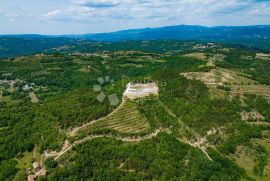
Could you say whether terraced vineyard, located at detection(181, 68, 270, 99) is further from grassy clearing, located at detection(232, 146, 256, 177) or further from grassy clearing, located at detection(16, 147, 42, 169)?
grassy clearing, located at detection(16, 147, 42, 169)

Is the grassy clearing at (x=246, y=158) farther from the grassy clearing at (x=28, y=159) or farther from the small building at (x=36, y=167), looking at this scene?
the grassy clearing at (x=28, y=159)

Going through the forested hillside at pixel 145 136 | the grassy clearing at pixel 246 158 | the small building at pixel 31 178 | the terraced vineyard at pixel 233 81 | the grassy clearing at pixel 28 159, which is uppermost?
the terraced vineyard at pixel 233 81

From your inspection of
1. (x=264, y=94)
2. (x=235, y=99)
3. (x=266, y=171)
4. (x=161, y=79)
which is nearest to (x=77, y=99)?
(x=161, y=79)

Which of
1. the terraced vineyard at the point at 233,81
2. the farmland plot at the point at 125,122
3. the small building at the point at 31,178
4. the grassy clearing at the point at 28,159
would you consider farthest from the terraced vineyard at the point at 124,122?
the terraced vineyard at the point at 233,81

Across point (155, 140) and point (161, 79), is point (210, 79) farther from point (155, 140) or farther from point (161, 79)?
point (155, 140)

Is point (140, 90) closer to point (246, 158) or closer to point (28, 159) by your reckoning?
point (246, 158)

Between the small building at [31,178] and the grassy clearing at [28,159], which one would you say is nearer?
the small building at [31,178]

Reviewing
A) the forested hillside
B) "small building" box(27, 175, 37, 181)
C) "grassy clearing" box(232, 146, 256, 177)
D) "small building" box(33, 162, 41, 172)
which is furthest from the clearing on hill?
"small building" box(27, 175, 37, 181)

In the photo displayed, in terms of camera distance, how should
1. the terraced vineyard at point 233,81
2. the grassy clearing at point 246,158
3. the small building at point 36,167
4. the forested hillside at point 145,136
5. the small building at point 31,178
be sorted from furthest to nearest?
the terraced vineyard at point 233,81 → the grassy clearing at point 246,158 → the small building at point 36,167 → the forested hillside at point 145,136 → the small building at point 31,178

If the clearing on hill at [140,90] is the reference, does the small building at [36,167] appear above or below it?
below
